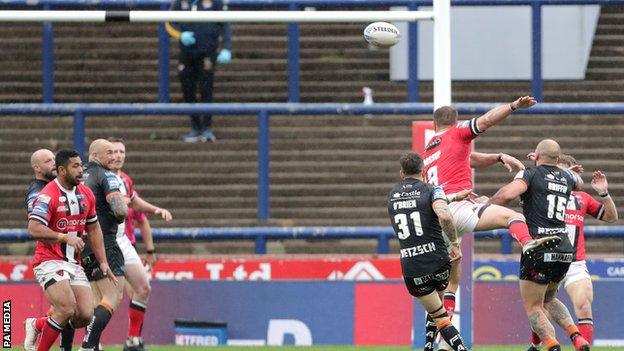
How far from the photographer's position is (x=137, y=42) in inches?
832

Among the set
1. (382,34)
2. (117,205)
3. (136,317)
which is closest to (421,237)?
(382,34)

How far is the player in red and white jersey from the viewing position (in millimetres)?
13906

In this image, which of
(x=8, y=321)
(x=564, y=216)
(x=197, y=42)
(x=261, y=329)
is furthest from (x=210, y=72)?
(x=564, y=216)

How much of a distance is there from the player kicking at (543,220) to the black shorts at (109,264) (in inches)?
147

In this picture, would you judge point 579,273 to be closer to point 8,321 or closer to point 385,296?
point 385,296

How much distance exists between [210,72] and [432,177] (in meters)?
5.04

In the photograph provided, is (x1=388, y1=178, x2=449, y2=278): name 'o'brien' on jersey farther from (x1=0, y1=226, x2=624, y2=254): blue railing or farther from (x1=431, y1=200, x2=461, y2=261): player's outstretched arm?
(x1=0, y1=226, x2=624, y2=254): blue railing

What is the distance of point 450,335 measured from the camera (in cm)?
1357

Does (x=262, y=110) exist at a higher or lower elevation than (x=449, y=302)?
higher

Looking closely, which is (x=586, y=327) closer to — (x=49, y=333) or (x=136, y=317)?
(x=136, y=317)

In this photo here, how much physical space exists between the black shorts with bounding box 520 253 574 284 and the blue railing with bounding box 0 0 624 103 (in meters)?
4.79

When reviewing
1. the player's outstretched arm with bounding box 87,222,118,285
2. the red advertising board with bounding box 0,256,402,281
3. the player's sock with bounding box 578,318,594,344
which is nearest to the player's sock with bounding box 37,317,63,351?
the player's outstretched arm with bounding box 87,222,118,285

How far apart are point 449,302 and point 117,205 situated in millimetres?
3218

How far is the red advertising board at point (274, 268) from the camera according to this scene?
18000mm
